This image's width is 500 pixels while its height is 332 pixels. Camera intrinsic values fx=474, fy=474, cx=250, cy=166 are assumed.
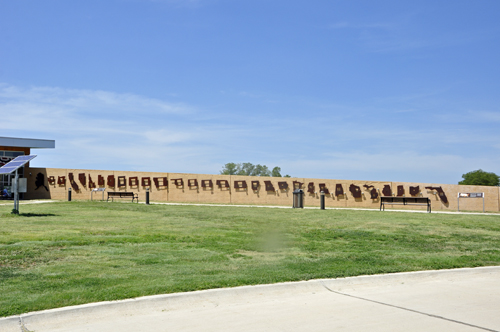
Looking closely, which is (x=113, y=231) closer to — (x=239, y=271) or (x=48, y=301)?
(x=239, y=271)

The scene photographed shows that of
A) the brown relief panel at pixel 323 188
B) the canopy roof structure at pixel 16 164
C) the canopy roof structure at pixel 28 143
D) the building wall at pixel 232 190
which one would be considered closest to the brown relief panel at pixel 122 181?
the building wall at pixel 232 190

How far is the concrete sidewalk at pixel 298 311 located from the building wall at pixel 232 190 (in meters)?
29.9

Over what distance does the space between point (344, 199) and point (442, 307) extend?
33531 mm

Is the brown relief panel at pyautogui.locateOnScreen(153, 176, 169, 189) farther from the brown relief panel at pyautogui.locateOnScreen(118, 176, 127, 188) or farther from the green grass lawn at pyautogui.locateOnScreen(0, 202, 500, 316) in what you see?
the green grass lawn at pyautogui.locateOnScreen(0, 202, 500, 316)

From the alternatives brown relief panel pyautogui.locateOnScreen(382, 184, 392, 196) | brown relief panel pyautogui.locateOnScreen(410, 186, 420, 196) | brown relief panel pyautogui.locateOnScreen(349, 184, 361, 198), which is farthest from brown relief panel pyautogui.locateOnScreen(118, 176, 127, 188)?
brown relief panel pyautogui.locateOnScreen(410, 186, 420, 196)

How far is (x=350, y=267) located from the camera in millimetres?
8836

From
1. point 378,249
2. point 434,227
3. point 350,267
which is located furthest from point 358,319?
point 434,227

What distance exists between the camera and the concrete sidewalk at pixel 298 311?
18.0 feet

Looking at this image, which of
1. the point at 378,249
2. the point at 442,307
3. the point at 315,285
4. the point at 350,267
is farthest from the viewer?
the point at 378,249

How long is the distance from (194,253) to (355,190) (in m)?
31.3

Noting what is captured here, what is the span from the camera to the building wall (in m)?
35.7

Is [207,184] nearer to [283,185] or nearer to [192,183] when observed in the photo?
[192,183]

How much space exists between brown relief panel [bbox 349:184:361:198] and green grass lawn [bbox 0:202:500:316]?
2213 cm

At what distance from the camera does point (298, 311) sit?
6.22 metres
